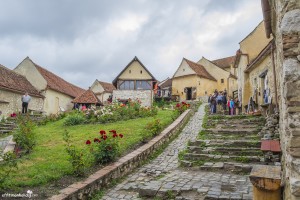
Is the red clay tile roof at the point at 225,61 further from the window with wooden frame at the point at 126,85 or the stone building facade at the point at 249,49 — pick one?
the stone building facade at the point at 249,49

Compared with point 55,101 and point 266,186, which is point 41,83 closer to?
point 55,101

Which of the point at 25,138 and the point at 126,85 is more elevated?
the point at 126,85

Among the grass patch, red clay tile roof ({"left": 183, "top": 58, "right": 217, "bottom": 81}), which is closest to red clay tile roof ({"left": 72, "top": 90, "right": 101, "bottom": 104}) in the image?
the grass patch

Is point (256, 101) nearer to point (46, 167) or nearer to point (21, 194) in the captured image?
point (46, 167)

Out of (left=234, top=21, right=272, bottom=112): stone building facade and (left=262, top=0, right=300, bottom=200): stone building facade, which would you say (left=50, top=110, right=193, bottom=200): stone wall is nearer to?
(left=262, top=0, right=300, bottom=200): stone building facade

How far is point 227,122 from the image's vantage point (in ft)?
45.0

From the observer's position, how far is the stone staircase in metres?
8.04

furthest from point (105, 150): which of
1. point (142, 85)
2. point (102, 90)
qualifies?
point (102, 90)

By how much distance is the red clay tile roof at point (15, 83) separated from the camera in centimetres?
2191

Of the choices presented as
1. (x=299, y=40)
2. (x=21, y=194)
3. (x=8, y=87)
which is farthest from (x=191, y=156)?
(x=8, y=87)

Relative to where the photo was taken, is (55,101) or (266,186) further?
(55,101)

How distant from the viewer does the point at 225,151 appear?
922 centimetres

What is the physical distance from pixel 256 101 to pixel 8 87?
19.2 meters

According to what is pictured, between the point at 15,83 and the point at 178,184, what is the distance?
71.7ft
